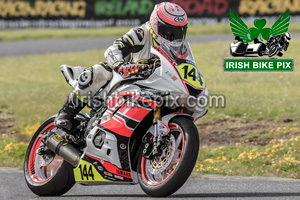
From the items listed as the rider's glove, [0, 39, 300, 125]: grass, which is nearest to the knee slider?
the rider's glove

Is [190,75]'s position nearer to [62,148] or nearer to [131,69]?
[131,69]

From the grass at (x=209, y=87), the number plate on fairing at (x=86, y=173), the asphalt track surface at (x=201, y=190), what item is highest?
the number plate on fairing at (x=86, y=173)

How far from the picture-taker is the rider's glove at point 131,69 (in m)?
6.12

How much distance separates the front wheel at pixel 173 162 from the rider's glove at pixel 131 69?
1.91 feet

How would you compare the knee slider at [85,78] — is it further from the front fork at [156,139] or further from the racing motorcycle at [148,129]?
the front fork at [156,139]

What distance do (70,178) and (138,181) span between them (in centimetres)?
113

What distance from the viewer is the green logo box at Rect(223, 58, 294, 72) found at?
14383mm

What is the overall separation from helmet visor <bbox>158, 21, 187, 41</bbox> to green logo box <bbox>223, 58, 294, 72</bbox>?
286 inches

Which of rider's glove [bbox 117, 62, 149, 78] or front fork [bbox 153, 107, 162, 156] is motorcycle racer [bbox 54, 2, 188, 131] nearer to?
rider's glove [bbox 117, 62, 149, 78]

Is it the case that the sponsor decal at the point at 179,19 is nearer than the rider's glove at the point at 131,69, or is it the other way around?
the rider's glove at the point at 131,69

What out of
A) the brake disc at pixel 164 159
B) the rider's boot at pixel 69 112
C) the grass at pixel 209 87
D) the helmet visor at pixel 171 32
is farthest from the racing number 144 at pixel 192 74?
the grass at pixel 209 87

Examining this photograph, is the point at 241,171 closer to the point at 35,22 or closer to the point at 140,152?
the point at 140,152

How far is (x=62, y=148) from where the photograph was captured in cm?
693

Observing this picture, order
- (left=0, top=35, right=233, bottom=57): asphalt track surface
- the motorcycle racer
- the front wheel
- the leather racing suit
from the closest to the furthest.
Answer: the front wheel → the motorcycle racer → the leather racing suit → (left=0, top=35, right=233, bottom=57): asphalt track surface
